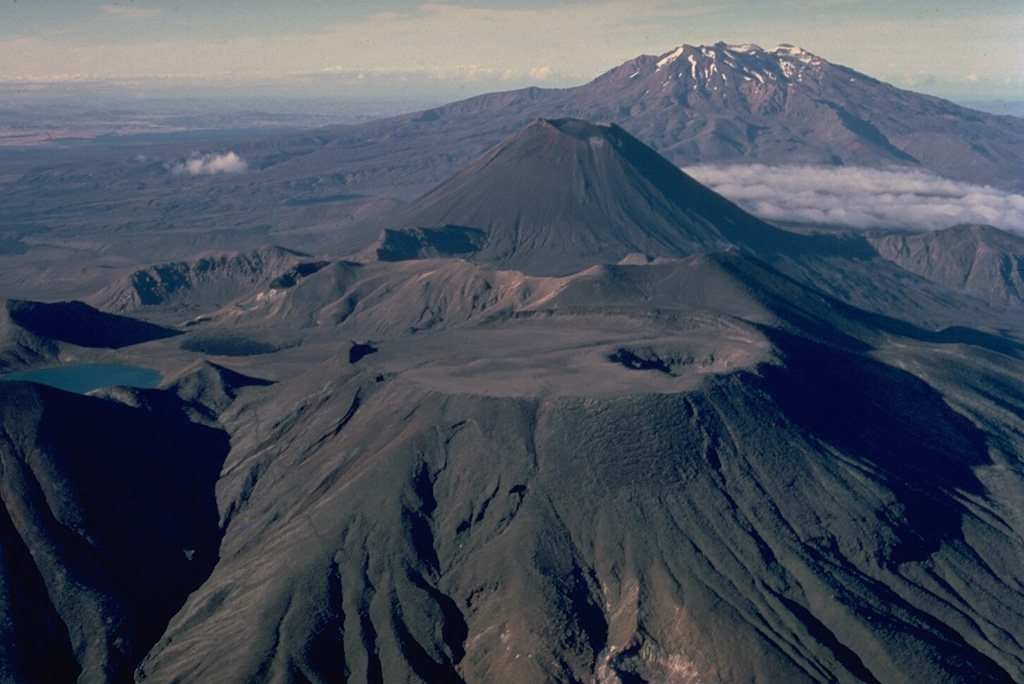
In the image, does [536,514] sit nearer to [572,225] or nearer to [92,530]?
[92,530]

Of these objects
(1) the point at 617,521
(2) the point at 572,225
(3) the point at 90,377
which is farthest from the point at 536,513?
(2) the point at 572,225

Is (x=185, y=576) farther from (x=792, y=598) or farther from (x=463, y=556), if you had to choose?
(x=792, y=598)

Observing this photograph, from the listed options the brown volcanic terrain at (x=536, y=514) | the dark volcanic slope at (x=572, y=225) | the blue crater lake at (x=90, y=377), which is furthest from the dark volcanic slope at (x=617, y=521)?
the dark volcanic slope at (x=572, y=225)

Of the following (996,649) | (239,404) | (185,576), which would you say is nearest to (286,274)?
(239,404)

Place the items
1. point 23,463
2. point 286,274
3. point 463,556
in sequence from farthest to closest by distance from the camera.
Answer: point 286,274
point 23,463
point 463,556

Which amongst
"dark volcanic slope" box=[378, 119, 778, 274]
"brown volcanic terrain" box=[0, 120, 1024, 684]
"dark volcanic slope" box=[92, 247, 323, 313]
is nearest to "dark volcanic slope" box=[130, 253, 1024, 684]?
"brown volcanic terrain" box=[0, 120, 1024, 684]
